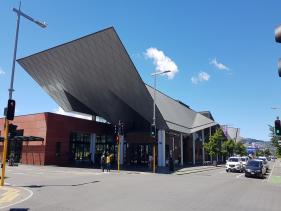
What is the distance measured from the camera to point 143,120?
4434cm

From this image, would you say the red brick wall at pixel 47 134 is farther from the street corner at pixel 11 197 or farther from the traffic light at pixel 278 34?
the traffic light at pixel 278 34

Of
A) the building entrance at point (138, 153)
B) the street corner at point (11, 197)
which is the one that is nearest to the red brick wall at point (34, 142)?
the building entrance at point (138, 153)

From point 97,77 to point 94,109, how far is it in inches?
362

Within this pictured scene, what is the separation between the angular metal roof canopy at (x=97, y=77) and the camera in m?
32.3

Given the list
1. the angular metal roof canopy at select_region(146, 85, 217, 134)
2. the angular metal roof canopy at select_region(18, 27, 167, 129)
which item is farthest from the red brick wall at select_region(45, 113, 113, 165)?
the angular metal roof canopy at select_region(146, 85, 217, 134)

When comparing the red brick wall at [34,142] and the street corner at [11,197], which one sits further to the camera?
the red brick wall at [34,142]

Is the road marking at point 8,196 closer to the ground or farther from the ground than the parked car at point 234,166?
closer to the ground

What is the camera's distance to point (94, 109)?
44.9 meters

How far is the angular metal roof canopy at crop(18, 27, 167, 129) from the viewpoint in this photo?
32281mm

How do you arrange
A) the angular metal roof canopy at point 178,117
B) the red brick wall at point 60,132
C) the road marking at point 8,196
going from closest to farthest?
the road marking at point 8,196, the red brick wall at point 60,132, the angular metal roof canopy at point 178,117

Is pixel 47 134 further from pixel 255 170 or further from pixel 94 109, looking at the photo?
pixel 255 170

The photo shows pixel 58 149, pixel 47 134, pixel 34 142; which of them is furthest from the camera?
pixel 58 149

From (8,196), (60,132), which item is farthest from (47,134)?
(8,196)

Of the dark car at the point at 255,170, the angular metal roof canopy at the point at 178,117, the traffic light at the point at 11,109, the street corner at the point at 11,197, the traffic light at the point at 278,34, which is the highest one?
the angular metal roof canopy at the point at 178,117
